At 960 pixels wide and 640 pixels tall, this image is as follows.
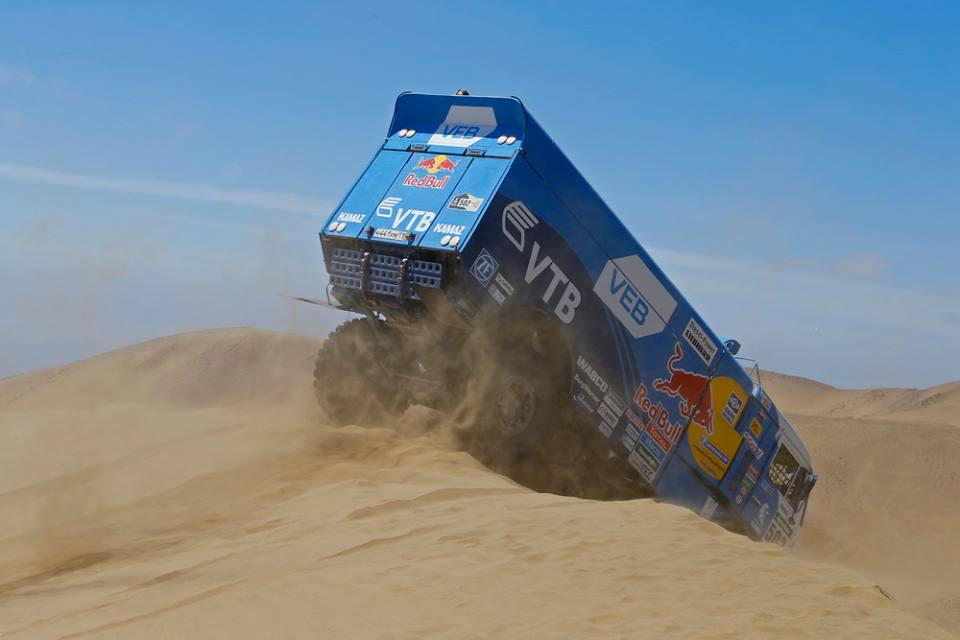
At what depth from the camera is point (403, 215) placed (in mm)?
10414

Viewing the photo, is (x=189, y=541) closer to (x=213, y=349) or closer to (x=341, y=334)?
(x=341, y=334)

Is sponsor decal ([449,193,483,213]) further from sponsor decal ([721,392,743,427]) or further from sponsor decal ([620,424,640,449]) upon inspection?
sponsor decal ([721,392,743,427])

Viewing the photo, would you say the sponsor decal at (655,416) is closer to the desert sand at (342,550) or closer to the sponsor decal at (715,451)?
the sponsor decal at (715,451)

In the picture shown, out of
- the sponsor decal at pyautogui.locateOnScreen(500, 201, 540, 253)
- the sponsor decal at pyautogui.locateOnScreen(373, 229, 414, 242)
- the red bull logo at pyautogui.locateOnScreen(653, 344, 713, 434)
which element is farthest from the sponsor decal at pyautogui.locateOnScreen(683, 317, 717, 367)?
the sponsor decal at pyautogui.locateOnScreen(373, 229, 414, 242)

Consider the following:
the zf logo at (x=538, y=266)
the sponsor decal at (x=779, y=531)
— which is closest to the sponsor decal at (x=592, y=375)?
the zf logo at (x=538, y=266)

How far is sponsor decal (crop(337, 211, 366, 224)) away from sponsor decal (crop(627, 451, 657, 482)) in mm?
3972

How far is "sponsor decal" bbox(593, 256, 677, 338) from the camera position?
36.2 ft

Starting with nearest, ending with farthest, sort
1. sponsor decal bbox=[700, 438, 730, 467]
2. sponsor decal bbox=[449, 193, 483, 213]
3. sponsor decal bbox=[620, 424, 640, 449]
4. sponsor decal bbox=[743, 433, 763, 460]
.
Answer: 1. sponsor decal bbox=[449, 193, 483, 213]
2. sponsor decal bbox=[620, 424, 640, 449]
3. sponsor decal bbox=[700, 438, 730, 467]
4. sponsor decal bbox=[743, 433, 763, 460]

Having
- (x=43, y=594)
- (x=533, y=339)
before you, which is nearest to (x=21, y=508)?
(x=43, y=594)

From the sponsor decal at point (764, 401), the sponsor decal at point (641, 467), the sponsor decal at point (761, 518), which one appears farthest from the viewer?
the sponsor decal at point (761, 518)

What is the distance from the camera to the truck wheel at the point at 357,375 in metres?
11.8

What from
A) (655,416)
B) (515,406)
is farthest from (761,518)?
(515,406)

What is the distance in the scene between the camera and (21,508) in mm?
8945

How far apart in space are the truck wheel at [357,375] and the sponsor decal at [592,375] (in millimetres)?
2079
